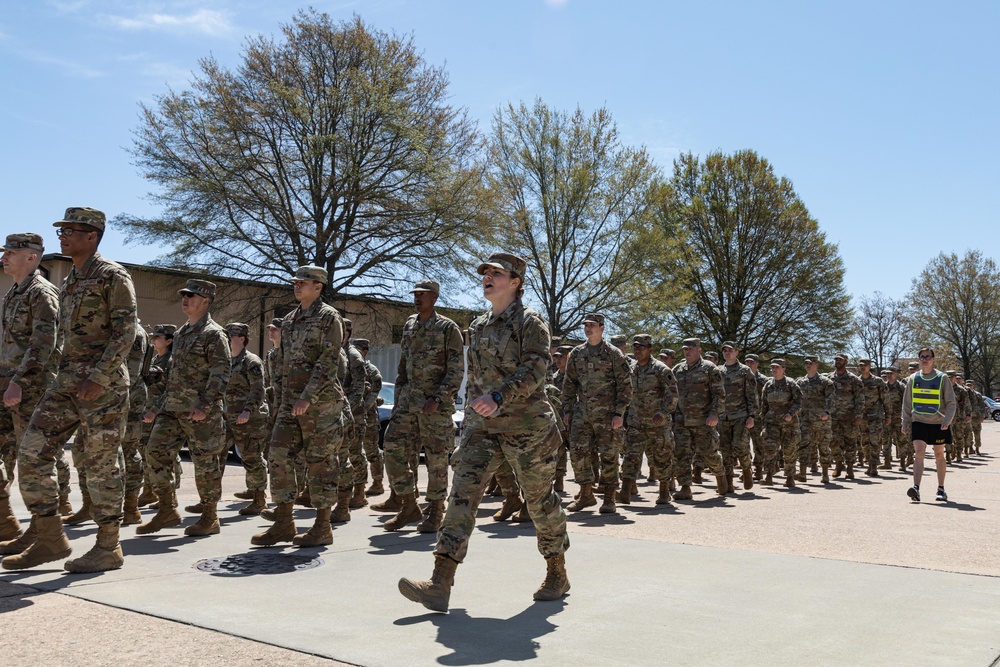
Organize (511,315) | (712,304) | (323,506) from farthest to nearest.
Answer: (712,304) < (323,506) < (511,315)

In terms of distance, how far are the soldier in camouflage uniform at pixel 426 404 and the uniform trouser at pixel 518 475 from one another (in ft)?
9.63

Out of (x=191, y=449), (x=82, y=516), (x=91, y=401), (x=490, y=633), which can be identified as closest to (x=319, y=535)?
(x=191, y=449)

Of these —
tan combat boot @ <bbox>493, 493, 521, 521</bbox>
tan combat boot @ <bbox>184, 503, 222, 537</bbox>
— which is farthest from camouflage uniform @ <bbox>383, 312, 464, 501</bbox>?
tan combat boot @ <bbox>184, 503, 222, 537</bbox>

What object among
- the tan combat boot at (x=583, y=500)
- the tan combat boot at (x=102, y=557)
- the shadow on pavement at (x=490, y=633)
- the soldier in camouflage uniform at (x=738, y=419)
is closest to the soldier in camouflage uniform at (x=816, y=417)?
the soldier in camouflage uniform at (x=738, y=419)

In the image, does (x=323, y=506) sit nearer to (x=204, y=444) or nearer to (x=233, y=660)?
(x=204, y=444)

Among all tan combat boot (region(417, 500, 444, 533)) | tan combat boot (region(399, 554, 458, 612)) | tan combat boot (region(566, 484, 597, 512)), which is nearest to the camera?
tan combat boot (region(399, 554, 458, 612))

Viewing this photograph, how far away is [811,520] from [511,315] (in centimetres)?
566

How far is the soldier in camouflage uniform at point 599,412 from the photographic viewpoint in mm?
10133

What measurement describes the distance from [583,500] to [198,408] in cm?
452

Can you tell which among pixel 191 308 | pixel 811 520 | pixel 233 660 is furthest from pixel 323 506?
pixel 811 520

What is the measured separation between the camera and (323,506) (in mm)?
7426

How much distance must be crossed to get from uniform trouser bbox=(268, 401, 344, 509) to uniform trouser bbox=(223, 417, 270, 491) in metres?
2.46

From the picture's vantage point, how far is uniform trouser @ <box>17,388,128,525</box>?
5965mm

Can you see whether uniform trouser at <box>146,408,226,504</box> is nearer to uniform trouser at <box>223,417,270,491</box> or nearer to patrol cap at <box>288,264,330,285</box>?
Answer: patrol cap at <box>288,264,330,285</box>
